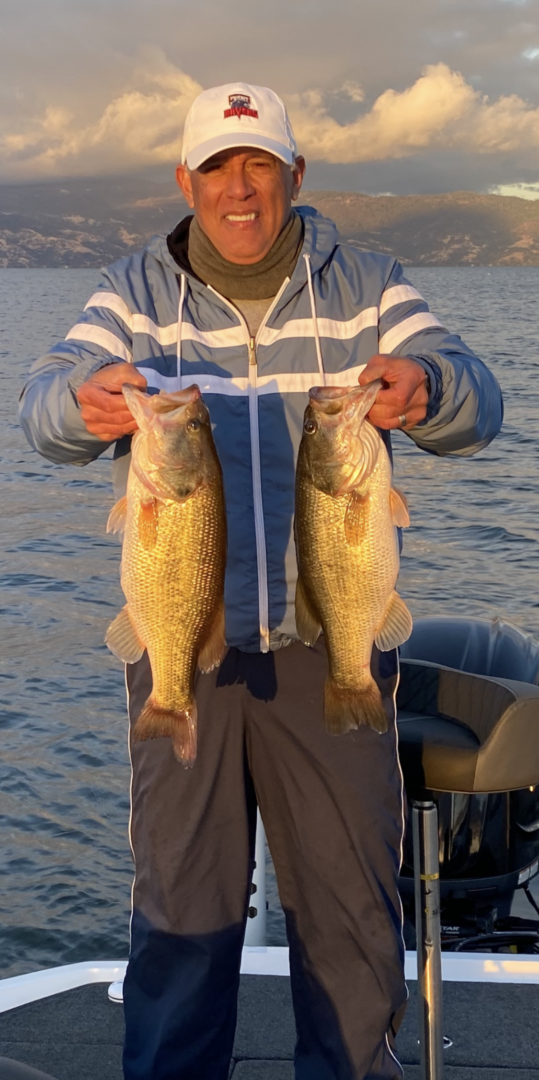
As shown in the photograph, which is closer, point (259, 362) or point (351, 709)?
point (351, 709)

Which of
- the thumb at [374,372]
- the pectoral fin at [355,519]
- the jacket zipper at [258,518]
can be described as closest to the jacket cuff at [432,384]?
the thumb at [374,372]

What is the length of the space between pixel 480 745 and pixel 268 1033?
59.2 inches

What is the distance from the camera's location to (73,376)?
2.99m

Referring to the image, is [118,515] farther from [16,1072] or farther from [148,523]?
[16,1072]

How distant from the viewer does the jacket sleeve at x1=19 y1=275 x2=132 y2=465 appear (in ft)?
9.83

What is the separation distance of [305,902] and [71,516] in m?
13.8

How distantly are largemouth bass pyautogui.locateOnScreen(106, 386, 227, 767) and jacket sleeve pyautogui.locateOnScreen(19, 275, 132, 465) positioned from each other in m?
0.26

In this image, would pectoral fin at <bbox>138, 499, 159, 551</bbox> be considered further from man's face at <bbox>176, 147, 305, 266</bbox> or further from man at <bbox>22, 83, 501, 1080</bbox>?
man's face at <bbox>176, 147, 305, 266</bbox>

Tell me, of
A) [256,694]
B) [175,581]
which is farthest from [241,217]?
[256,694]

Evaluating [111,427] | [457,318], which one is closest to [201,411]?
[111,427]

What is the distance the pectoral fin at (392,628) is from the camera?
309 cm

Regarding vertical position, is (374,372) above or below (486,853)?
above

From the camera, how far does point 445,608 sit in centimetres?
1189

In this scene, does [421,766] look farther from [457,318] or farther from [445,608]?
[457,318]
